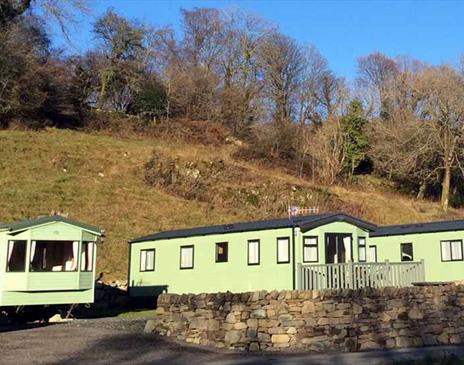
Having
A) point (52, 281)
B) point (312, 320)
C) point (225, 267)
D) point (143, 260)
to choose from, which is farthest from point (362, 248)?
point (52, 281)

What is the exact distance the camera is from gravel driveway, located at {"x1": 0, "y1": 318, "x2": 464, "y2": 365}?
11.1m

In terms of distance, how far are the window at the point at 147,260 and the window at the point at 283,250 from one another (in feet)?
20.8

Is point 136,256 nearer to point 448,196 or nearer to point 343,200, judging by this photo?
point 343,200

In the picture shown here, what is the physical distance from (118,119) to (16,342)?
33225mm

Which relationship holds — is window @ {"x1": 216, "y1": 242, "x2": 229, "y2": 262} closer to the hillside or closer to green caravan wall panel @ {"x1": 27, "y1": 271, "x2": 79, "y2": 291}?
the hillside

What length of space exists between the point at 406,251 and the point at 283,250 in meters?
6.44

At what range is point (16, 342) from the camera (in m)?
Result: 13.1

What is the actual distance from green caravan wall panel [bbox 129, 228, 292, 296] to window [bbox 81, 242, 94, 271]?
5.29 m

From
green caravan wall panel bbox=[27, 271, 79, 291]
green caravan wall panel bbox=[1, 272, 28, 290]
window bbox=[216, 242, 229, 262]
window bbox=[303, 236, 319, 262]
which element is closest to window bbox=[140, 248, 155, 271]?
window bbox=[216, 242, 229, 262]

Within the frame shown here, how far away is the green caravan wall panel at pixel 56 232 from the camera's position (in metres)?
16.5

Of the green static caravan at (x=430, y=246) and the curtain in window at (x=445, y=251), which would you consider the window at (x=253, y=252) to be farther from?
the curtain in window at (x=445, y=251)

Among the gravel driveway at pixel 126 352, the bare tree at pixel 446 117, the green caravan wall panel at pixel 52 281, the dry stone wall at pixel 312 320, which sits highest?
the bare tree at pixel 446 117

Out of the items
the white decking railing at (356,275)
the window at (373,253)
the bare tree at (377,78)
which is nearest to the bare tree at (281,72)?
the bare tree at (377,78)

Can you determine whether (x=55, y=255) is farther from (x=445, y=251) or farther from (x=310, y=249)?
(x=445, y=251)
